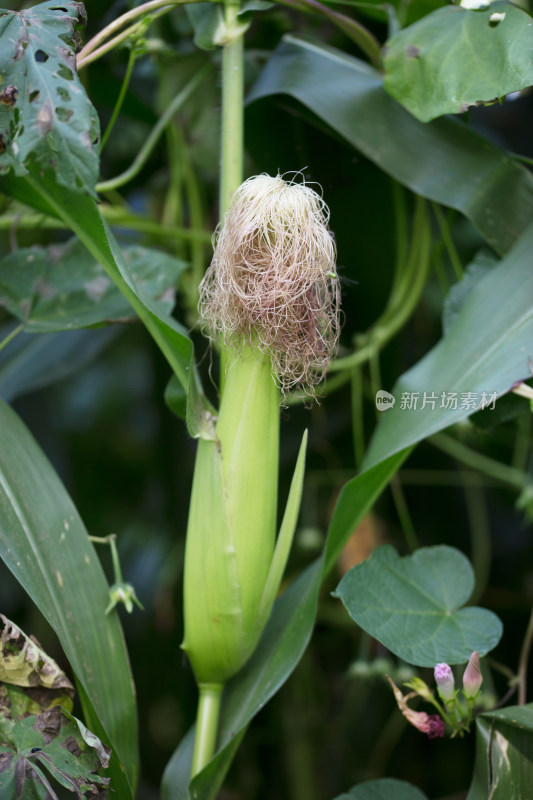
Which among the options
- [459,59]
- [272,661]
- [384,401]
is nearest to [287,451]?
[384,401]

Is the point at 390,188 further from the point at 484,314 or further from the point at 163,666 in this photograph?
the point at 163,666

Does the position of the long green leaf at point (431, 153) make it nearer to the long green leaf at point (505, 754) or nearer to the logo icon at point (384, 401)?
the logo icon at point (384, 401)

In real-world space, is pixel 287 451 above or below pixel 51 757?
below

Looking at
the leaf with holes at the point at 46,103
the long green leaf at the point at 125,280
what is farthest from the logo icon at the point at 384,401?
the leaf with holes at the point at 46,103

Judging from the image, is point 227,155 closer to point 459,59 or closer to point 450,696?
point 459,59

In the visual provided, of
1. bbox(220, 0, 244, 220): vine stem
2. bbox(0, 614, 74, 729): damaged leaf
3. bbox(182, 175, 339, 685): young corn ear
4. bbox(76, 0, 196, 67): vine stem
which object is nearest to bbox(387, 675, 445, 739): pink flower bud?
bbox(182, 175, 339, 685): young corn ear

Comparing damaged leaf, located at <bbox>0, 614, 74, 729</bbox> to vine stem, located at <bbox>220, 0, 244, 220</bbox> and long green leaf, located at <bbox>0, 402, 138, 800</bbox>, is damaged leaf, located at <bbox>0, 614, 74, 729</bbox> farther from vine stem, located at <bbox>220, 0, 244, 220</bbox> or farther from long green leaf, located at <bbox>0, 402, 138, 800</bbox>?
vine stem, located at <bbox>220, 0, 244, 220</bbox>
